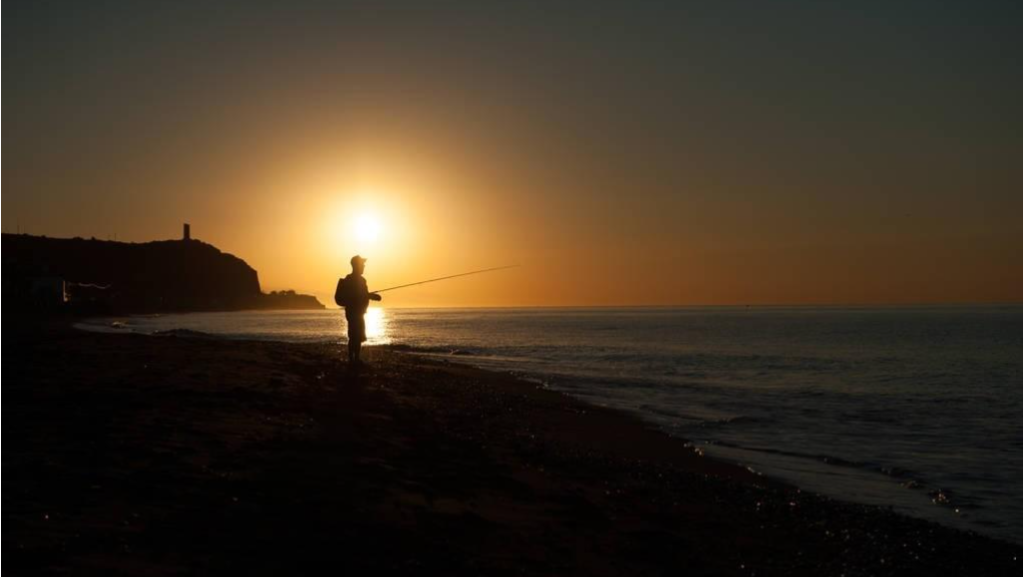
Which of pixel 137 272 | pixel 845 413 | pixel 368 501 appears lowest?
pixel 845 413

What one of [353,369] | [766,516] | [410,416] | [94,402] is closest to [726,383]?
[353,369]

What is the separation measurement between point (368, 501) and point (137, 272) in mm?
165060

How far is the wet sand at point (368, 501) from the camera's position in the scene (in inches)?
196

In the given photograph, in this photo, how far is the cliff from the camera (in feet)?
337

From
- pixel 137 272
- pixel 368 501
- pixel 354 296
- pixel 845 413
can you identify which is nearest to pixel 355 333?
pixel 354 296

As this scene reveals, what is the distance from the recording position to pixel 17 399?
9.02 meters

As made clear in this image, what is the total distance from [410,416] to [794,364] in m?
28.3

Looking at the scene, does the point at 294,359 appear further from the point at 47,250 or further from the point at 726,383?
the point at 47,250

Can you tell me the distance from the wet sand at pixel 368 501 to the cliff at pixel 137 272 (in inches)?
3038

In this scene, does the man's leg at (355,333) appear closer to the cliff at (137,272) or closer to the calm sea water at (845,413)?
the calm sea water at (845,413)

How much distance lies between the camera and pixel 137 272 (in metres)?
154

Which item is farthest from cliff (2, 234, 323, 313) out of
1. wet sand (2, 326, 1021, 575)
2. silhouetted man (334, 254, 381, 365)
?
wet sand (2, 326, 1021, 575)

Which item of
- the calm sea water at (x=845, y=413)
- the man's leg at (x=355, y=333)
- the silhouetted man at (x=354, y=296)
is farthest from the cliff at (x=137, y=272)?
the silhouetted man at (x=354, y=296)

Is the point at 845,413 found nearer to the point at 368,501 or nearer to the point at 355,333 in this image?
the point at 355,333
